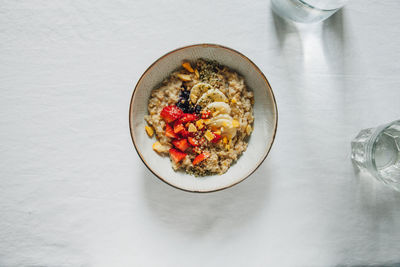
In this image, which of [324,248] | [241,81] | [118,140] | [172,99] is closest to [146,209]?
[118,140]

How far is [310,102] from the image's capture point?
1142 mm

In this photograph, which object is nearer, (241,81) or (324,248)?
(241,81)

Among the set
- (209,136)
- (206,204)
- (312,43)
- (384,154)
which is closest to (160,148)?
(209,136)

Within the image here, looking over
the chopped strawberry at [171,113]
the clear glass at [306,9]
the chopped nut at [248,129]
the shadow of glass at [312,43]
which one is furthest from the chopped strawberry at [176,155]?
the clear glass at [306,9]

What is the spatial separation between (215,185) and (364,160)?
1.85ft

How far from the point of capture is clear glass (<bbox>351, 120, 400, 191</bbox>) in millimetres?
1073

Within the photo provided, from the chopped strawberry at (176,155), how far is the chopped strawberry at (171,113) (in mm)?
102

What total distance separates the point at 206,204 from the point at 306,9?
0.80 m

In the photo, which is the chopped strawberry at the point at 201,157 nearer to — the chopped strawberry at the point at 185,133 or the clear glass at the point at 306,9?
the chopped strawberry at the point at 185,133

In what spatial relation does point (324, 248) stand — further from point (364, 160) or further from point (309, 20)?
point (309, 20)

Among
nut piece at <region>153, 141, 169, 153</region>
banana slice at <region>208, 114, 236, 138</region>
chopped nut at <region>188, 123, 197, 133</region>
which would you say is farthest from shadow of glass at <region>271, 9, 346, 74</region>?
nut piece at <region>153, 141, 169, 153</region>

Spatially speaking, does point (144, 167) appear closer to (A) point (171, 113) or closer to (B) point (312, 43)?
(A) point (171, 113)

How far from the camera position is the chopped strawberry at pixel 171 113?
980 mm

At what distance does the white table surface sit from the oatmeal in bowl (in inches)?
5.6
